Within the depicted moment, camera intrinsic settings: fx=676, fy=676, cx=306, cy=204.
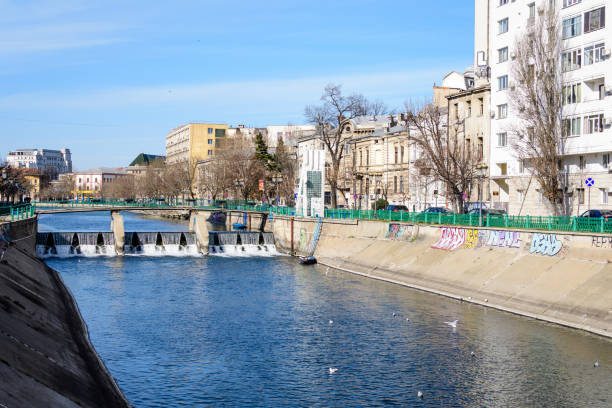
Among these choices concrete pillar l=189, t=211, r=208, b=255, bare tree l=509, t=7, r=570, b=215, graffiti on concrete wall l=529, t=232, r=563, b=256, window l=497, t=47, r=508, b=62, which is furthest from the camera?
concrete pillar l=189, t=211, r=208, b=255

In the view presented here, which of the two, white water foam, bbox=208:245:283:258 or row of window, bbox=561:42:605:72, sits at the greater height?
row of window, bbox=561:42:605:72

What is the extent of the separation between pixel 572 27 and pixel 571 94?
219 inches

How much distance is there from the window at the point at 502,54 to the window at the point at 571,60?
1047 centimetres

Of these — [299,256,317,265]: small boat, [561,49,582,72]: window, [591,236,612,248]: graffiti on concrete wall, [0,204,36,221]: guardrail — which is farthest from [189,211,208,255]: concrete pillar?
[591,236,612,248]: graffiti on concrete wall

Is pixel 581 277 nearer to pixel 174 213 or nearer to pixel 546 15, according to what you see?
pixel 546 15

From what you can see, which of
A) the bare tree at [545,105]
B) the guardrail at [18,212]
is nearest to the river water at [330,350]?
the guardrail at [18,212]

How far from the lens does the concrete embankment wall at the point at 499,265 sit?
3738cm

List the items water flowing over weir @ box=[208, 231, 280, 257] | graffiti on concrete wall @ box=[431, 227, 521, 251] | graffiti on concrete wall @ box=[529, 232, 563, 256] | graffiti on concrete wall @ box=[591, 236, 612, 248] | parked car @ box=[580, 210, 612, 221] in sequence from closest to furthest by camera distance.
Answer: graffiti on concrete wall @ box=[591, 236, 612, 248] → graffiti on concrete wall @ box=[529, 232, 563, 256] → graffiti on concrete wall @ box=[431, 227, 521, 251] → parked car @ box=[580, 210, 612, 221] → water flowing over weir @ box=[208, 231, 280, 257]

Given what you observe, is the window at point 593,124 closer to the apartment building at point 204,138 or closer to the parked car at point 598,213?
the parked car at point 598,213

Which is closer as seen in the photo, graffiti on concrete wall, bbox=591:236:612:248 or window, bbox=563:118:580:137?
A: graffiti on concrete wall, bbox=591:236:612:248

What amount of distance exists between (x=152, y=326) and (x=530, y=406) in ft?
68.7

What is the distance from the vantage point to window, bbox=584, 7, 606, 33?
52.8m

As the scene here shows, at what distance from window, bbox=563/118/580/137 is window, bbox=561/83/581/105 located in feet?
4.81

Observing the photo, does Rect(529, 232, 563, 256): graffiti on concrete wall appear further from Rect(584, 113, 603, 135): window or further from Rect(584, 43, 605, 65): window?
Rect(584, 43, 605, 65): window
